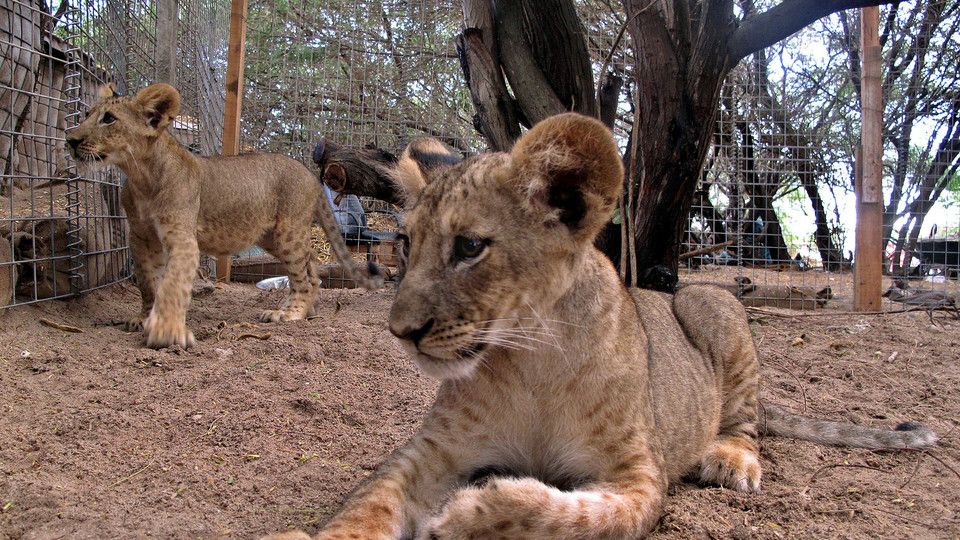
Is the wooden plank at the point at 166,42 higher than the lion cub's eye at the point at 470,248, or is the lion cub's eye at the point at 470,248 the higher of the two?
the wooden plank at the point at 166,42

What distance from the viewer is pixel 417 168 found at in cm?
299

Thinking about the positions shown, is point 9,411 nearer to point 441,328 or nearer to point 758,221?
point 441,328

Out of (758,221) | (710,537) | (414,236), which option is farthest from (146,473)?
(758,221)

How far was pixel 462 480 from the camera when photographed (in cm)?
275

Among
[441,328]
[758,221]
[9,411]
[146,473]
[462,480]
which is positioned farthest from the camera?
[758,221]

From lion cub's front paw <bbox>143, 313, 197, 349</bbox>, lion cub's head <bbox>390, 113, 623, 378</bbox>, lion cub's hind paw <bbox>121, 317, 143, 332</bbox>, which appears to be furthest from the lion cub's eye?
lion cub's hind paw <bbox>121, 317, 143, 332</bbox>

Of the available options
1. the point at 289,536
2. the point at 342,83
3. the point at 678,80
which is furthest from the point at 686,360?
the point at 342,83

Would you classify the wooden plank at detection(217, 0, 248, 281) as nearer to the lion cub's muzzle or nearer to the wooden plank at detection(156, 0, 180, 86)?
the wooden plank at detection(156, 0, 180, 86)

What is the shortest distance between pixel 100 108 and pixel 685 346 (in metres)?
4.36

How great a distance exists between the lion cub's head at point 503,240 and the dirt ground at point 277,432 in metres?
0.85

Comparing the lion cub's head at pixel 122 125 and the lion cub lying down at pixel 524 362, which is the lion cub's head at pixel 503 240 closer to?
the lion cub lying down at pixel 524 362

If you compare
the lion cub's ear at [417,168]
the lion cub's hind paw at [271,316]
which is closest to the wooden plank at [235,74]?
the lion cub's hind paw at [271,316]

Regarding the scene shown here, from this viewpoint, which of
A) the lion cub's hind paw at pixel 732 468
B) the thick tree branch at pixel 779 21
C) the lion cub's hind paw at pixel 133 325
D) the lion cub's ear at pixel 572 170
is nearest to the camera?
the lion cub's ear at pixel 572 170

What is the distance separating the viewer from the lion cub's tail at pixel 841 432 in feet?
11.8
